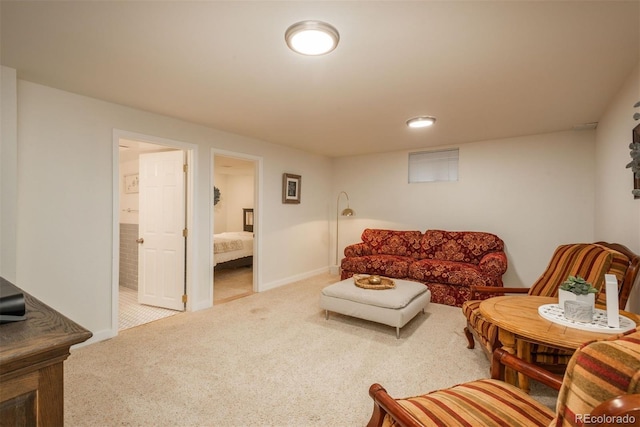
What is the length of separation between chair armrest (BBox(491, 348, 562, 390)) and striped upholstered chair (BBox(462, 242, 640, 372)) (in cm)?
70

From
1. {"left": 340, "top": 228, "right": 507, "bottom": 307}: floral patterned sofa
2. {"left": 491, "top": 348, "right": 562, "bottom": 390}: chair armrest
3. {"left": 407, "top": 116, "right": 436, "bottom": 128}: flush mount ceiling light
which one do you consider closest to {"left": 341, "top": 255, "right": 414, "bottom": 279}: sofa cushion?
{"left": 340, "top": 228, "right": 507, "bottom": 307}: floral patterned sofa

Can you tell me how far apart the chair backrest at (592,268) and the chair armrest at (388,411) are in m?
1.87

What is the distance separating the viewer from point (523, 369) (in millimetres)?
1296

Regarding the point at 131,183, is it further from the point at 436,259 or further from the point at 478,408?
the point at 478,408

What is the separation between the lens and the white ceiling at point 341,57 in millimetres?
1626

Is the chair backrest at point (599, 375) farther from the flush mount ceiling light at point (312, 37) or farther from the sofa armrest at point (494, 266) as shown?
the sofa armrest at point (494, 266)

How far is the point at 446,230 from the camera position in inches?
196

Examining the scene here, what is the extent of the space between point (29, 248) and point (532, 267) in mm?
5813

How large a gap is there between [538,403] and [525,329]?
19.7 inches

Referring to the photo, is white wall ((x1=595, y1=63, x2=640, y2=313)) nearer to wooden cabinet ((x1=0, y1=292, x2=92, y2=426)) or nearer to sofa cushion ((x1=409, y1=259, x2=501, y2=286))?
sofa cushion ((x1=409, y1=259, x2=501, y2=286))

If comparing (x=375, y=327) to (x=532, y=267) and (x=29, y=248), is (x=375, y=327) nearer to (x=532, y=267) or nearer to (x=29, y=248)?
(x=532, y=267)

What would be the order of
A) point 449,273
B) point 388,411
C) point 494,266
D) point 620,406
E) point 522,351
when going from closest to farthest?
point 620,406 → point 388,411 → point 522,351 → point 494,266 → point 449,273

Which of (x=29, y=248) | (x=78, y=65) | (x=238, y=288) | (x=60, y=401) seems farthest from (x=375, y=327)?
(x=78, y=65)

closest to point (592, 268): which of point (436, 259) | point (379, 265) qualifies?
point (436, 259)
